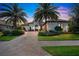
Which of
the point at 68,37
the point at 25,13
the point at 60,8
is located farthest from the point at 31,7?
the point at 68,37

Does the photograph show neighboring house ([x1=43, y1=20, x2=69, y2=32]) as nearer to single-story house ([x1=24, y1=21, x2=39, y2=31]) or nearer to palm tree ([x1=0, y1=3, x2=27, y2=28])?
single-story house ([x1=24, y1=21, x2=39, y2=31])

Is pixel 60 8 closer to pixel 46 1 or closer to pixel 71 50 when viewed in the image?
pixel 46 1

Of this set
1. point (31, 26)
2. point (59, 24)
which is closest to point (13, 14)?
Answer: point (31, 26)

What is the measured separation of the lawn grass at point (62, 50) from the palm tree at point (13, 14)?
1.88 ft

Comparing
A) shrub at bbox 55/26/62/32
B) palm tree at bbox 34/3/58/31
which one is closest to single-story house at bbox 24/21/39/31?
palm tree at bbox 34/3/58/31

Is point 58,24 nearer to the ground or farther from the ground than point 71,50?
farther from the ground

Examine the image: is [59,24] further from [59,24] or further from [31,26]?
[31,26]

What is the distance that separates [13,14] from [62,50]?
91cm

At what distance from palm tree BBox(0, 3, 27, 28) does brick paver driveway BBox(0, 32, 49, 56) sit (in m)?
0.24

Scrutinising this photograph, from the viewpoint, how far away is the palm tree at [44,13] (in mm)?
4484

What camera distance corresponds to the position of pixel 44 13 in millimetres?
4531

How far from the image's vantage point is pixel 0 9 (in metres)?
4.47

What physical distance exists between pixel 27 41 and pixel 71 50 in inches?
26.2

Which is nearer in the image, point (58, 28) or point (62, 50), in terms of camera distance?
point (62, 50)
